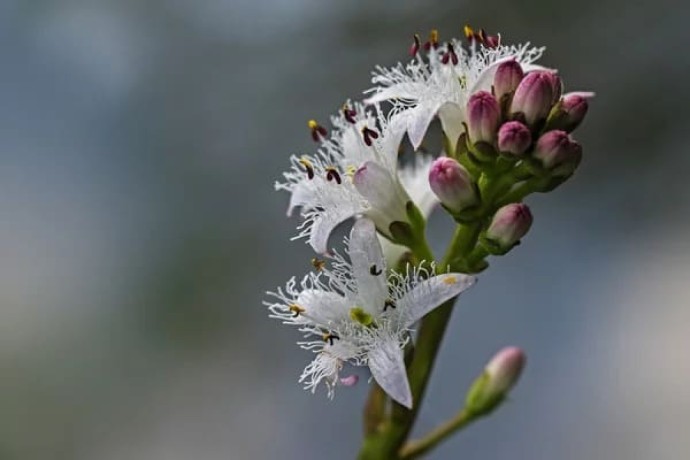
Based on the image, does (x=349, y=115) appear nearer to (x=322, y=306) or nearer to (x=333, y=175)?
(x=333, y=175)

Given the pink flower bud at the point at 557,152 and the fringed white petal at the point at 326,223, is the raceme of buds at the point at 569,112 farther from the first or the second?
the fringed white petal at the point at 326,223

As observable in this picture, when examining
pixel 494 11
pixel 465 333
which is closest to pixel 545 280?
pixel 465 333

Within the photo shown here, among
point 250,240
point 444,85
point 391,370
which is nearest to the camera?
point 391,370

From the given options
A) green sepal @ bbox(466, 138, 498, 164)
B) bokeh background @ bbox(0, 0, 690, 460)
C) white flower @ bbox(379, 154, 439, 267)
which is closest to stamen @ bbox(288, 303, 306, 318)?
white flower @ bbox(379, 154, 439, 267)

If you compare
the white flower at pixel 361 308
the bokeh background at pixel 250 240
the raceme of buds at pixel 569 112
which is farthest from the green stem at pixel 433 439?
the bokeh background at pixel 250 240

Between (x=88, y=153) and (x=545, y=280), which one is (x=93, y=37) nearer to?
(x=88, y=153)

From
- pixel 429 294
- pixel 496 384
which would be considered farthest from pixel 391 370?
pixel 496 384
